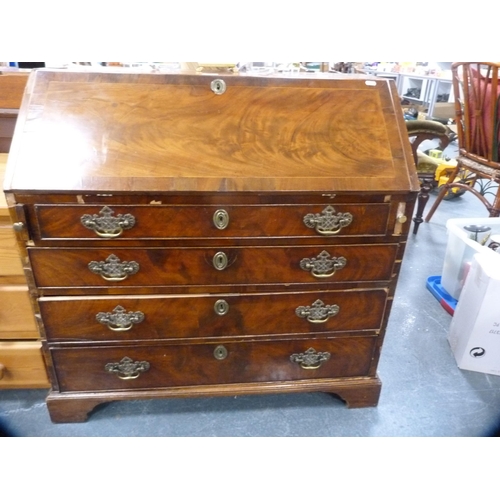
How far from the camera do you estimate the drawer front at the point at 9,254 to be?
1200 mm

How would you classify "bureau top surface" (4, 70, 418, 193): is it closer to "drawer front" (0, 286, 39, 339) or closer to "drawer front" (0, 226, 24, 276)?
"drawer front" (0, 226, 24, 276)

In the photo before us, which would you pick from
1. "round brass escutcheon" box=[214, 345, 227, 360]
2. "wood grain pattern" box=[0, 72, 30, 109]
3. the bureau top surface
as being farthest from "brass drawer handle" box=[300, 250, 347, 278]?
"wood grain pattern" box=[0, 72, 30, 109]

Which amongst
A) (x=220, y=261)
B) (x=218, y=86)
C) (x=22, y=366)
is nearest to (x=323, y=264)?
(x=220, y=261)

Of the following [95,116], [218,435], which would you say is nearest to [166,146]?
[95,116]

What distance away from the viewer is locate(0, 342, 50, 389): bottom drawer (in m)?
1.37

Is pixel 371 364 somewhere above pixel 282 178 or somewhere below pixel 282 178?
below

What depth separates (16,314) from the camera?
133 centimetres

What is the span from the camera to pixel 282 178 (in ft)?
3.43

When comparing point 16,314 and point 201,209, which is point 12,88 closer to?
point 16,314

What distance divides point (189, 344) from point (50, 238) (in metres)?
0.53

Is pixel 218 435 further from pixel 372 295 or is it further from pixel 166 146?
A: pixel 166 146

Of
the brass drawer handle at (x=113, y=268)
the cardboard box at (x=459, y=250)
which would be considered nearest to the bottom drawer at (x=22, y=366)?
the brass drawer handle at (x=113, y=268)

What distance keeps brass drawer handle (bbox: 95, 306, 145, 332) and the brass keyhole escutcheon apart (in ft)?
0.92

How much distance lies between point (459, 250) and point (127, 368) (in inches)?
60.4
